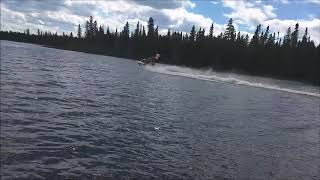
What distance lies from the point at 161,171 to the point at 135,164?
0.83 m

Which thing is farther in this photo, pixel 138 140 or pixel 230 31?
pixel 230 31

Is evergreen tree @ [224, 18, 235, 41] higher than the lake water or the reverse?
higher

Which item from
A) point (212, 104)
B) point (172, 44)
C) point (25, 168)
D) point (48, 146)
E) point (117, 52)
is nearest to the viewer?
point (25, 168)

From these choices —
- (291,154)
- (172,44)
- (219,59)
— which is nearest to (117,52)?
(172,44)

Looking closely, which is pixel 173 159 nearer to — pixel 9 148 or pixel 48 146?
pixel 48 146

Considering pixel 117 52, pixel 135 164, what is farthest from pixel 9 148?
pixel 117 52

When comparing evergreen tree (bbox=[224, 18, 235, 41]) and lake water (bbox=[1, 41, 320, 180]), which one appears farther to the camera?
evergreen tree (bbox=[224, 18, 235, 41])

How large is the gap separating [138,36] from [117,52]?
11250 mm

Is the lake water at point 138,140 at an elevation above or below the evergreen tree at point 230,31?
below

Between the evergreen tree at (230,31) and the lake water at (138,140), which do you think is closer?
the lake water at (138,140)

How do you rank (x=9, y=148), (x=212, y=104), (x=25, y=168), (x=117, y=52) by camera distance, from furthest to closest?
1. (x=117, y=52)
2. (x=212, y=104)
3. (x=9, y=148)
4. (x=25, y=168)

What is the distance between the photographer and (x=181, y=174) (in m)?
12.7

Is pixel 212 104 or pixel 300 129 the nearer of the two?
pixel 300 129

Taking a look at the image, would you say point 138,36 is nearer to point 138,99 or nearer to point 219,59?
point 219,59
